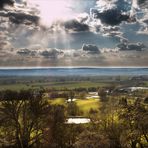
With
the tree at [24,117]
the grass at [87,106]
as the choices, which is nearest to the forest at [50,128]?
the tree at [24,117]

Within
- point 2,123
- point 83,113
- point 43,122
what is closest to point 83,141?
point 43,122

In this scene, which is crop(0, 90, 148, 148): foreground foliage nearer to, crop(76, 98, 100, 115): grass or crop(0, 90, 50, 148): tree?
crop(0, 90, 50, 148): tree

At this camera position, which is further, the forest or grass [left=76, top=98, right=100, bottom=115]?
grass [left=76, top=98, right=100, bottom=115]

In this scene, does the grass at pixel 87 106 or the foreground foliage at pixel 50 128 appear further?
the grass at pixel 87 106

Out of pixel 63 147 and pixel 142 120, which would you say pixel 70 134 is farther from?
pixel 142 120

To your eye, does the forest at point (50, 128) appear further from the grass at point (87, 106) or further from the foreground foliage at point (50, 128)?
the grass at point (87, 106)

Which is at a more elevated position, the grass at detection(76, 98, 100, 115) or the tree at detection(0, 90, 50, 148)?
the tree at detection(0, 90, 50, 148)

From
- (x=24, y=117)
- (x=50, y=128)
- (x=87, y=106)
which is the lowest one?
(x=87, y=106)

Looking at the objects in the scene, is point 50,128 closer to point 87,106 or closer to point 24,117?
point 24,117

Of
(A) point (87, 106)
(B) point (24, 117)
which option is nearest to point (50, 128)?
(B) point (24, 117)

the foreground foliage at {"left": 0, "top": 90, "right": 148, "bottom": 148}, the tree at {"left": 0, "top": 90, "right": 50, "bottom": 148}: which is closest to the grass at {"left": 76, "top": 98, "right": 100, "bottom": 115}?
the foreground foliage at {"left": 0, "top": 90, "right": 148, "bottom": 148}

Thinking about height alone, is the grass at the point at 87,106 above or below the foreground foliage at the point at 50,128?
below
